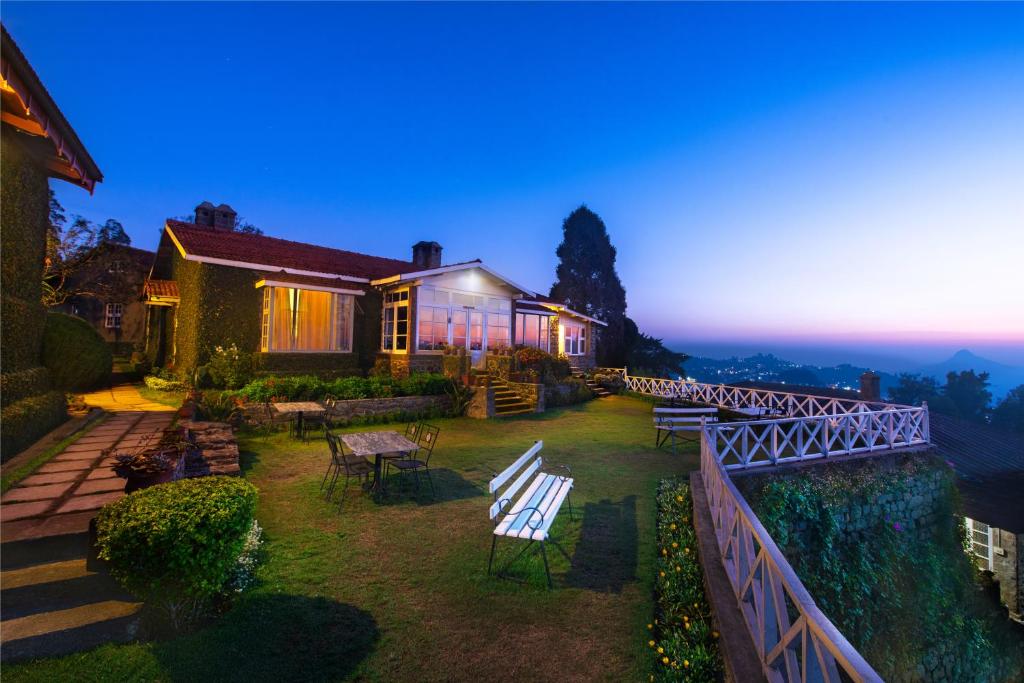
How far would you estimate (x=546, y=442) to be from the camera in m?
11.1

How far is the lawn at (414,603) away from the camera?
325 centimetres

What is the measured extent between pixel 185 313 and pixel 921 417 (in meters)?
23.6

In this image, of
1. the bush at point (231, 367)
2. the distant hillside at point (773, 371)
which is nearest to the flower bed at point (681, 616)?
the bush at point (231, 367)

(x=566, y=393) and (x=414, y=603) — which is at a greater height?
(x=566, y=393)

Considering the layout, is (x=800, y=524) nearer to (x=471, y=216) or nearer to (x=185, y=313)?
(x=185, y=313)

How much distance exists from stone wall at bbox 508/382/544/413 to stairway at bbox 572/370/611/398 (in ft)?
17.4

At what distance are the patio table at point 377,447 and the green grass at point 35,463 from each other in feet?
12.5

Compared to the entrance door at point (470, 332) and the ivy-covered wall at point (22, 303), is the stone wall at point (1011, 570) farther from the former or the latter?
the ivy-covered wall at point (22, 303)

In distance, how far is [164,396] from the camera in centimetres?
1321

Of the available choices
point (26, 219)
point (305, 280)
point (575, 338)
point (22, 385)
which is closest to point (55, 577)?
point (22, 385)

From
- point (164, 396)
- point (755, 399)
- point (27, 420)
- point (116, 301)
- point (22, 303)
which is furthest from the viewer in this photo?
point (116, 301)

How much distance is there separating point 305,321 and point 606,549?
14.3m

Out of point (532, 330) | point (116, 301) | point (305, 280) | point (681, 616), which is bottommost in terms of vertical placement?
point (681, 616)

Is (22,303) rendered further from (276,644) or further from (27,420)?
(276,644)
